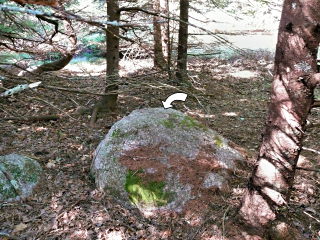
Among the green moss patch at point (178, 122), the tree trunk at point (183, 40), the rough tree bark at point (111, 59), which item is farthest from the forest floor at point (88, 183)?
the tree trunk at point (183, 40)

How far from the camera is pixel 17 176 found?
14.0 ft

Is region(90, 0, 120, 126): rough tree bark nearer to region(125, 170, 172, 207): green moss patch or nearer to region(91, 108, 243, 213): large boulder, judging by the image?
region(91, 108, 243, 213): large boulder

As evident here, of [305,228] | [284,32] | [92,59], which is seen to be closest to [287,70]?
[284,32]

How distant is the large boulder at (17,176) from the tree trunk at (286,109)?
9.26 ft

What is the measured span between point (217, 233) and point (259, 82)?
317 inches

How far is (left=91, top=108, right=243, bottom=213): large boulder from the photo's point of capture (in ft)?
13.4

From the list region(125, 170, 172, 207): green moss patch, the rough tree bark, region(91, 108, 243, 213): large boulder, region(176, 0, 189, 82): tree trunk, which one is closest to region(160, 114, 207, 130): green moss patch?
region(91, 108, 243, 213): large boulder

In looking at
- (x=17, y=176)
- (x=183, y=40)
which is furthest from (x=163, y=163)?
(x=183, y=40)

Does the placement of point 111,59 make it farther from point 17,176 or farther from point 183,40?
point 17,176

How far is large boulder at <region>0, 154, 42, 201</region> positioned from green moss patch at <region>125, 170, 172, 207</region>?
132cm

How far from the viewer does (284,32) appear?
267 centimetres

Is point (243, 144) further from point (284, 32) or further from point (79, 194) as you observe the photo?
point (284, 32)

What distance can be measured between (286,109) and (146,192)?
6.80 ft

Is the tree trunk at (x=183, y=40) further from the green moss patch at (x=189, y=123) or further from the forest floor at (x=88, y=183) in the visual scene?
the green moss patch at (x=189, y=123)
